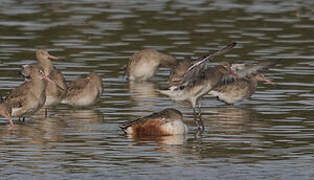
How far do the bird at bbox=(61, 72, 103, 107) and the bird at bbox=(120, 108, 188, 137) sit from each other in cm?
291

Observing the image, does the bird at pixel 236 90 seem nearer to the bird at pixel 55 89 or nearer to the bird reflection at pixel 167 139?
the bird at pixel 55 89

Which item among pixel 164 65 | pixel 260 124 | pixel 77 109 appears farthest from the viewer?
pixel 164 65

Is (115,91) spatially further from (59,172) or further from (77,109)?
(59,172)

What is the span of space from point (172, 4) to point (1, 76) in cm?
1418

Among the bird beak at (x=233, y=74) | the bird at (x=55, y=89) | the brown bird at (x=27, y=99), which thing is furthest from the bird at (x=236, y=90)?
the brown bird at (x=27, y=99)

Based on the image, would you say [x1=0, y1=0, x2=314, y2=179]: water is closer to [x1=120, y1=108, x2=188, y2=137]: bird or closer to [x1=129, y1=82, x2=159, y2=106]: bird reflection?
[x1=129, y1=82, x2=159, y2=106]: bird reflection

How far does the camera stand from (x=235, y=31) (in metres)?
27.2

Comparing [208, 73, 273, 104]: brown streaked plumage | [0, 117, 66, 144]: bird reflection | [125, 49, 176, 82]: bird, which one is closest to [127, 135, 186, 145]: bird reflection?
[0, 117, 66, 144]: bird reflection

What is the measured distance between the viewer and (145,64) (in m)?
20.9

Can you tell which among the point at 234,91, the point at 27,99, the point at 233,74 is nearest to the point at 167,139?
the point at 233,74

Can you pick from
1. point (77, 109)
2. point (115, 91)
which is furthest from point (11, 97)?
point (115, 91)

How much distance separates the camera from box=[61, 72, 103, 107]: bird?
17266 mm

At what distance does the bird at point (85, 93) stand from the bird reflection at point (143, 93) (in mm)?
851

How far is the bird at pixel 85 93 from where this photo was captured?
56.6 feet
